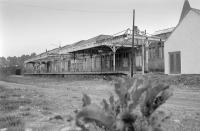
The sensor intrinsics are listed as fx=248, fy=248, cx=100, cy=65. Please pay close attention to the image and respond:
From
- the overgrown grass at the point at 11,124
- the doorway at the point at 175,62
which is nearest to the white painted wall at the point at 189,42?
the doorway at the point at 175,62

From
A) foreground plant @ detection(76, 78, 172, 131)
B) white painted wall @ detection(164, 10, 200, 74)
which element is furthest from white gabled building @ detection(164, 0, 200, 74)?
foreground plant @ detection(76, 78, 172, 131)

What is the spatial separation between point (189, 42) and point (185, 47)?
572 mm

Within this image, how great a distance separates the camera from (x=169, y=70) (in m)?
22.3

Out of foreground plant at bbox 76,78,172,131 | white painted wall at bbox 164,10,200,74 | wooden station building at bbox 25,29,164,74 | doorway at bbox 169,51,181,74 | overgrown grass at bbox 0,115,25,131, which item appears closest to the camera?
foreground plant at bbox 76,78,172,131

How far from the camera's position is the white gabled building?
1980 centimetres

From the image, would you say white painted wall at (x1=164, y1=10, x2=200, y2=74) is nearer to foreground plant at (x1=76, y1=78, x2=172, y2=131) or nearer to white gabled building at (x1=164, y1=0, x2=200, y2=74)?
white gabled building at (x1=164, y1=0, x2=200, y2=74)

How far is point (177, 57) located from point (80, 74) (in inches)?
602

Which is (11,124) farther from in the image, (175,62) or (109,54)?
(109,54)

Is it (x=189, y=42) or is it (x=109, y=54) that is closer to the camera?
(x=189, y=42)

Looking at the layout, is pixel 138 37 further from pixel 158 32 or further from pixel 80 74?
pixel 158 32

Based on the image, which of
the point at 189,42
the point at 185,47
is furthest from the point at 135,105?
the point at 185,47

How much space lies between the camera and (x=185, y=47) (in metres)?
20.7

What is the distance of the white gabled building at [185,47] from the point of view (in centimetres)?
1980

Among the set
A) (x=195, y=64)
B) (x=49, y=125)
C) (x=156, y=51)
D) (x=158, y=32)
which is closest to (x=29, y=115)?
(x=49, y=125)
